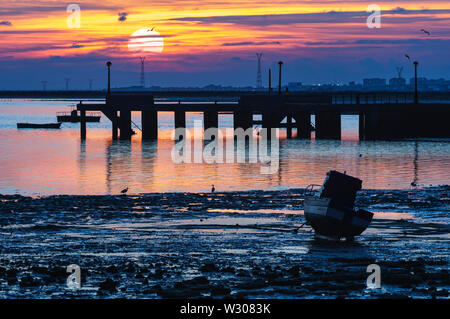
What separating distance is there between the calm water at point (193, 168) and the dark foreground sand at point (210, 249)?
8.66 m

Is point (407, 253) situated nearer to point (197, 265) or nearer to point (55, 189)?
point (197, 265)

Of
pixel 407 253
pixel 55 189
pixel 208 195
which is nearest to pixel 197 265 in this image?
pixel 407 253

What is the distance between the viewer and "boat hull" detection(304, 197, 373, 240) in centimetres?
3400

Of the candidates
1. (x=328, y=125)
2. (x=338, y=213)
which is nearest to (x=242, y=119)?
(x=328, y=125)

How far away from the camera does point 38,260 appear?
29.3 m

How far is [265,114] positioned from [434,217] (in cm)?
7072

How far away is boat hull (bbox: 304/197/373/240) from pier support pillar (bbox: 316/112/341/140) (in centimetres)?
8061

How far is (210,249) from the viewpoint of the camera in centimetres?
3175

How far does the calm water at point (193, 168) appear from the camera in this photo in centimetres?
5666

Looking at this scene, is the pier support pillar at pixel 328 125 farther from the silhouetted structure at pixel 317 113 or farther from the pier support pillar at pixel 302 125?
the pier support pillar at pixel 302 125

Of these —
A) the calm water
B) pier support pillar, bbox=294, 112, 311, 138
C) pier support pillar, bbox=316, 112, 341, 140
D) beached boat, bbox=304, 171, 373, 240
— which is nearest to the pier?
pier support pillar, bbox=316, 112, 341, 140
